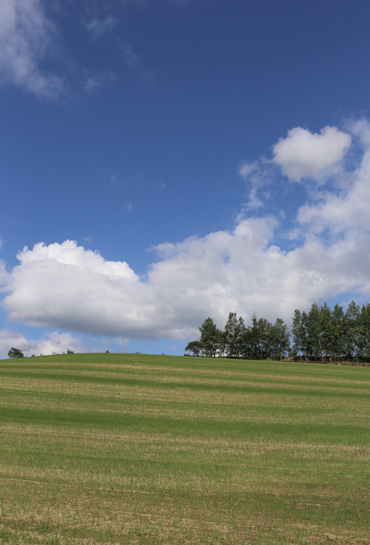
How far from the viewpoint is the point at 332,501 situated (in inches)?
409

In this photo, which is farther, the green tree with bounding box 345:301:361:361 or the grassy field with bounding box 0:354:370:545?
the green tree with bounding box 345:301:361:361

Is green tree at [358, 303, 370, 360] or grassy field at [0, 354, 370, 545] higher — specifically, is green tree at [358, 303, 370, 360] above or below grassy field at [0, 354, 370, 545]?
above

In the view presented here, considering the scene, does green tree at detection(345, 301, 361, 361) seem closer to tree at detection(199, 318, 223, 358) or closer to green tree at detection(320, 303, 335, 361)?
green tree at detection(320, 303, 335, 361)

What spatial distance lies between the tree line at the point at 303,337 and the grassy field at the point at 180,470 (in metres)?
89.3

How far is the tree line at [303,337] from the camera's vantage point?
116 metres

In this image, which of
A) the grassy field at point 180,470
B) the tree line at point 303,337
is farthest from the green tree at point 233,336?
the grassy field at point 180,470

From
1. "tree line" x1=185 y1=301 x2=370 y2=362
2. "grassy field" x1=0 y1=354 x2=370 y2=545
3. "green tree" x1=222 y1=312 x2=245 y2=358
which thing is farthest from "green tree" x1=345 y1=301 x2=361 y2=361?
"grassy field" x1=0 y1=354 x2=370 y2=545

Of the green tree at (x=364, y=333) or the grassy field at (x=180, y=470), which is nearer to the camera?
the grassy field at (x=180, y=470)

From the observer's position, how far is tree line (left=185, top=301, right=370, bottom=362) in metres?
116

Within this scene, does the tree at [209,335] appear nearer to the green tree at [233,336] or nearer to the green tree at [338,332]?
the green tree at [233,336]

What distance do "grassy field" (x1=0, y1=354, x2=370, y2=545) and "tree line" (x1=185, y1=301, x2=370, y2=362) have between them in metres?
89.3

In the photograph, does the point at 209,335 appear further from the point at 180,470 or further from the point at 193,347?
the point at 180,470

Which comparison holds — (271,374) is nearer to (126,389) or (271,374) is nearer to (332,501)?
(126,389)

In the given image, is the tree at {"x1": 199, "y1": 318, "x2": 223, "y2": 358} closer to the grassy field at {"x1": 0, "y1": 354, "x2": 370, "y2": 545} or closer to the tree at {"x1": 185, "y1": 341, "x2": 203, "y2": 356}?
the tree at {"x1": 185, "y1": 341, "x2": 203, "y2": 356}
